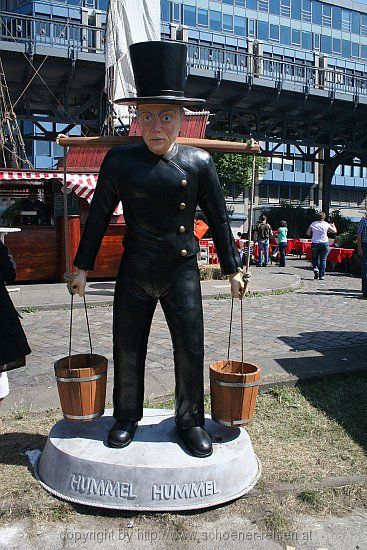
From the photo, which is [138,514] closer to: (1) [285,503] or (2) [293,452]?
(1) [285,503]

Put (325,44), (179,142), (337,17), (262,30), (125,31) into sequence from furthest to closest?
(337,17) → (325,44) → (262,30) → (125,31) → (179,142)

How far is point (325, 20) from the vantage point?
46.0m

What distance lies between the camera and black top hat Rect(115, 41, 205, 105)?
3027 mm

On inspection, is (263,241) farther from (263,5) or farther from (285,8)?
(285,8)

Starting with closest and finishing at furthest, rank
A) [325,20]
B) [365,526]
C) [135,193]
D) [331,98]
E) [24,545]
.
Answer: [24,545] < [365,526] < [135,193] < [331,98] < [325,20]

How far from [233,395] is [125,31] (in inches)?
451

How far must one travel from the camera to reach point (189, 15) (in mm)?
38125

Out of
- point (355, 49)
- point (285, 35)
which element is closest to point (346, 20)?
point (355, 49)

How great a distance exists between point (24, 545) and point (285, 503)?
136 centimetres

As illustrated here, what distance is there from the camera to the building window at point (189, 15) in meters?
37.8

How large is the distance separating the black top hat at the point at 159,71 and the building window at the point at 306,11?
46.6 meters

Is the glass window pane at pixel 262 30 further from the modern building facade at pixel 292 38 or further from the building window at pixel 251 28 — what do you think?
the building window at pixel 251 28

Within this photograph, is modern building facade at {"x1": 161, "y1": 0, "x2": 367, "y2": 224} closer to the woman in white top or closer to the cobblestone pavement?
the woman in white top

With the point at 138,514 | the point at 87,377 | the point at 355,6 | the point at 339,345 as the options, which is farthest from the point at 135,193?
the point at 355,6
